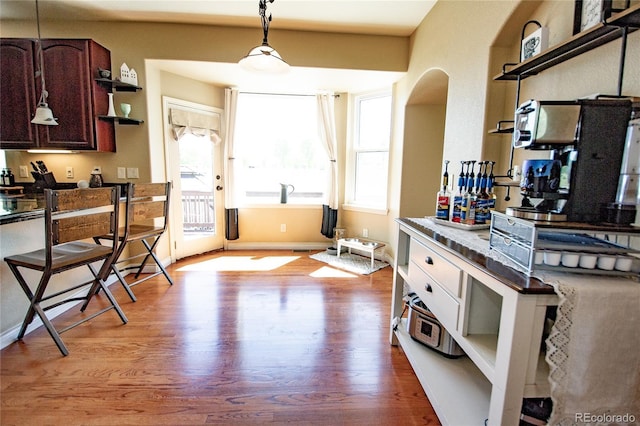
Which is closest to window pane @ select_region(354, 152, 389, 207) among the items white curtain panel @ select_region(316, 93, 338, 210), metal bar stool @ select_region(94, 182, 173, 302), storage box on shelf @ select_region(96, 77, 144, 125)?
white curtain panel @ select_region(316, 93, 338, 210)

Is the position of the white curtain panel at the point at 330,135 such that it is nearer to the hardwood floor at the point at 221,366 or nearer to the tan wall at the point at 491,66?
the tan wall at the point at 491,66

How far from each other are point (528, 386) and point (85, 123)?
3.89 meters

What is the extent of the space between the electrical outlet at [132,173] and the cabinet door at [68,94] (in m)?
0.39

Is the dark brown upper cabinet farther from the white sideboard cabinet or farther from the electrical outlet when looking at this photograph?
the white sideboard cabinet

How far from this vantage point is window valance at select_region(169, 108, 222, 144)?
3.50 m

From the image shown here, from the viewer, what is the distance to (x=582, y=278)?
35.6 inches

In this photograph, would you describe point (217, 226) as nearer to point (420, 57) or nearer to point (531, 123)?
point (420, 57)

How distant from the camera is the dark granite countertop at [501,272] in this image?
857mm

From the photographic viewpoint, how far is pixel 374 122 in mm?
3934

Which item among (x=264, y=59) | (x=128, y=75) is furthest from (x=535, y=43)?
(x=128, y=75)

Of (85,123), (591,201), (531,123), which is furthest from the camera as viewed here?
(85,123)

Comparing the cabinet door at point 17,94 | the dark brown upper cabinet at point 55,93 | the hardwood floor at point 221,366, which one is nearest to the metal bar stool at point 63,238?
the hardwood floor at point 221,366

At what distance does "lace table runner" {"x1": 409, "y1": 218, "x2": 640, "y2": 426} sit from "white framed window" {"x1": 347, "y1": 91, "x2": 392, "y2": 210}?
301 centimetres

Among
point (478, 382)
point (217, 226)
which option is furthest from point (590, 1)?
point (217, 226)
